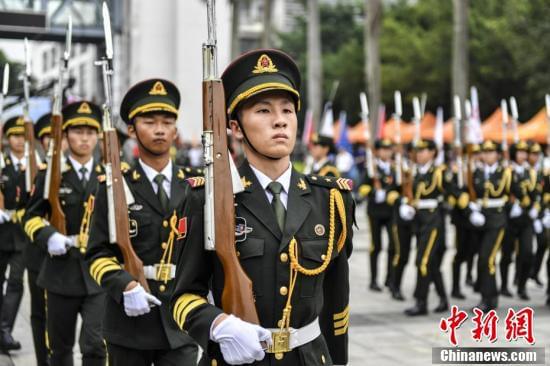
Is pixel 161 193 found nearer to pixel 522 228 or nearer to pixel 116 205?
pixel 116 205

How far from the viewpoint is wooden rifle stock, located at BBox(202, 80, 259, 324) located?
322cm

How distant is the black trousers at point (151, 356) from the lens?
16.0 ft

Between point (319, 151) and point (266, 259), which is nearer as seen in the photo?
point (266, 259)

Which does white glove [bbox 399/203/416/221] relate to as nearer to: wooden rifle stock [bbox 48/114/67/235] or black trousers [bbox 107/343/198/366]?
wooden rifle stock [bbox 48/114/67/235]

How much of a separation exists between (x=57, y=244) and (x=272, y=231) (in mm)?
2953

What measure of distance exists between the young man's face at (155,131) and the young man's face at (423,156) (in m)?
5.92

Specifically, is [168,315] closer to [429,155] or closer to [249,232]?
[249,232]

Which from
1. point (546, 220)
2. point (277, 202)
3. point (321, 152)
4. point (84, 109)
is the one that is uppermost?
point (84, 109)

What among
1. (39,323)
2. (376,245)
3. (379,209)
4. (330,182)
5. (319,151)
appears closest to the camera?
(330,182)

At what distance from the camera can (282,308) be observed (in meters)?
3.44

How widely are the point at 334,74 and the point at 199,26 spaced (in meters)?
10.4

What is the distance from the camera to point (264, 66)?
3586 millimetres

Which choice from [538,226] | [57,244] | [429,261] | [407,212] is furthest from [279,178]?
[538,226]

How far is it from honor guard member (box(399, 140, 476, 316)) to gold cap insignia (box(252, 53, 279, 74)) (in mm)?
6878
